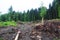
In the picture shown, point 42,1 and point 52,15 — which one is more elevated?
point 42,1

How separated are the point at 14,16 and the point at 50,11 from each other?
17491 millimetres

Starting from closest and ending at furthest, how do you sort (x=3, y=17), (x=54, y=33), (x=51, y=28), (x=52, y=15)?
(x=54, y=33) → (x=51, y=28) → (x=52, y=15) → (x=3, y=17)

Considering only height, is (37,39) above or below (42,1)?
below

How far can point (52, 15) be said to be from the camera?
57281 millimetres

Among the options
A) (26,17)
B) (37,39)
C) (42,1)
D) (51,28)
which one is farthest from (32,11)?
(37,39)

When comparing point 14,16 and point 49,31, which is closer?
point 49,31

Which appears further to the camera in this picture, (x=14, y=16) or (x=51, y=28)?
(x=14, y=16)

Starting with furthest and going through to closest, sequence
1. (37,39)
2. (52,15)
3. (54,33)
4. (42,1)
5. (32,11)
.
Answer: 1. (32,11)
2. (52,15)
3. (42,1)
4. (54,33)
5. (37,39)

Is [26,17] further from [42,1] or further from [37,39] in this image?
[37,39]

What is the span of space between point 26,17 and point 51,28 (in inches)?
2012

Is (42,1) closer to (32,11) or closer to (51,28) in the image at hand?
(51,28)

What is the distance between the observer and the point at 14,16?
2702 inches

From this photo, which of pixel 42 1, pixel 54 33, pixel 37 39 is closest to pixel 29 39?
pixel 37 39

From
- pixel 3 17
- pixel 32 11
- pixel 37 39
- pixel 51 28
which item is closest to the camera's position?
pixel 37 39
